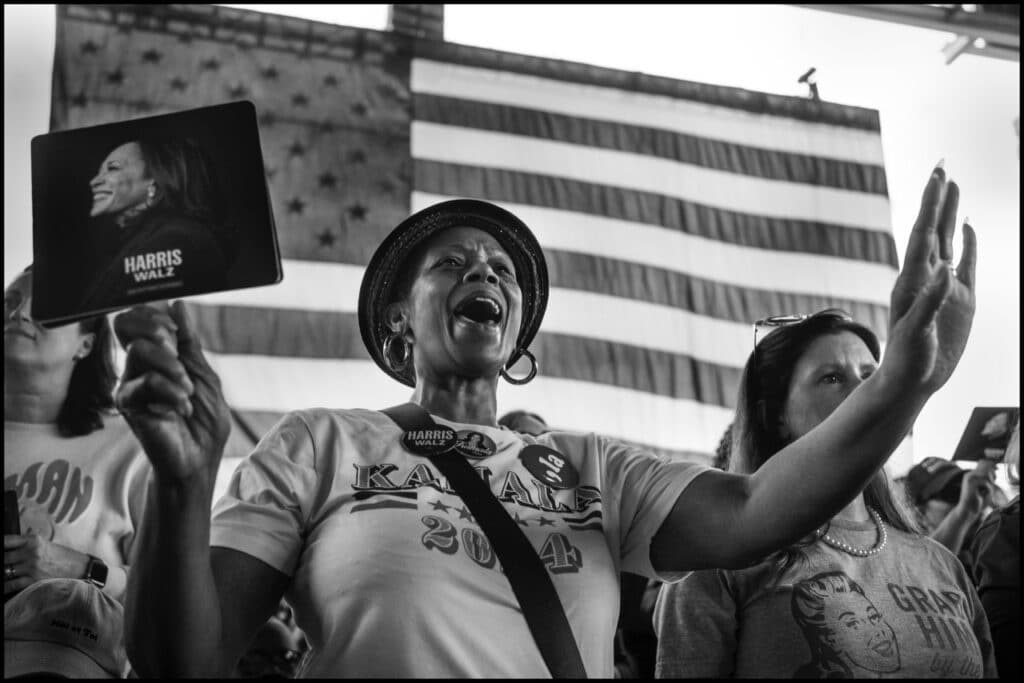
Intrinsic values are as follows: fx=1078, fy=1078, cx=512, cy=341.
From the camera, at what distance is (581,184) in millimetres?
6297

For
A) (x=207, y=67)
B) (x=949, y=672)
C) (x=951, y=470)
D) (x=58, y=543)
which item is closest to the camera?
(x=949, y=672)

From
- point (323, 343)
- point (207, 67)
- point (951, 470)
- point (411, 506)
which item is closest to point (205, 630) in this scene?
point (411, 506)

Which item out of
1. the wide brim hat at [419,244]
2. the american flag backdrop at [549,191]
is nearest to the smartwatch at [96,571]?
the wide brim hat at [419,244]

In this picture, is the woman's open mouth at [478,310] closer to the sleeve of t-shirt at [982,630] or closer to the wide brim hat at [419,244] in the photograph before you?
the wide brim hat at [419,244]

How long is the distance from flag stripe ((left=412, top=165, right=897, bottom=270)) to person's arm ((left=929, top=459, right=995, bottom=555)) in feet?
9.23

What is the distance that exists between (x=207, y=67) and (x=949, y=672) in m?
5.03

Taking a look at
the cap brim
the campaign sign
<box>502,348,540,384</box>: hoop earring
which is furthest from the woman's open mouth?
the campaign sign

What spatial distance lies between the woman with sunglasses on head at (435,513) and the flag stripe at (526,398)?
3184 mm

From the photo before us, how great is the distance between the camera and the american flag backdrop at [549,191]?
219 inches

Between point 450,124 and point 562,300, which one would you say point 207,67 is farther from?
point 562,300

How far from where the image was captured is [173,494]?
1.31 m

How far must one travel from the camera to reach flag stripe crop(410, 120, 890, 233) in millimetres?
6184

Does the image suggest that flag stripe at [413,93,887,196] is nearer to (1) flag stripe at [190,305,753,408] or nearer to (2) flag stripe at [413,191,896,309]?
(2) flag stripe at [413,191,896,309]

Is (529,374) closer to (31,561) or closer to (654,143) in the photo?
(31,561)
